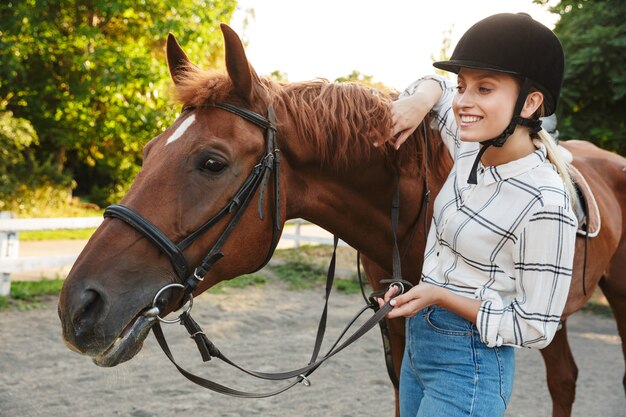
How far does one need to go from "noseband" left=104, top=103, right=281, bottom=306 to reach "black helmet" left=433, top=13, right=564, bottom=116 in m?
0.63

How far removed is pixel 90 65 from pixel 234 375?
9.52m

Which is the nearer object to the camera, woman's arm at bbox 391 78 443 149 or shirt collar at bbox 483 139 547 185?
shirt collar at bbox 483 139 547 185

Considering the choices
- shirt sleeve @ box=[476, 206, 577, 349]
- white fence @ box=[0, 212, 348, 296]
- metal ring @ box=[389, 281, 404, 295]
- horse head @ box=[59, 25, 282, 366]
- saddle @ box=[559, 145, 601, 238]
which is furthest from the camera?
white fence @ box=[0, 212, 348, 296]

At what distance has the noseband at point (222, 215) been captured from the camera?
Result: 5.48ft

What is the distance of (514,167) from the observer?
5.25 feet

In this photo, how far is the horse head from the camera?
1589mm

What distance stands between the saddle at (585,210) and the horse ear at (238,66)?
176 centimetres

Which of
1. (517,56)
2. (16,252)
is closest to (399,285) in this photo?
(517,56)

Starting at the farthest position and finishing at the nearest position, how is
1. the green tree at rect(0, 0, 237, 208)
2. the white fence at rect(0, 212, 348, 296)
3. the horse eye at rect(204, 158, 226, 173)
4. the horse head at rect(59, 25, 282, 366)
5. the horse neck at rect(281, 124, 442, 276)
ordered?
1. the green tree at rect(0, 0, 237, 208)
2. the white fence at rect(0, 212, 348, 296)
3. the horse neck at rect(281, 124, 442, 276)
4. the horse eye at rect(204, 158, 226, 173)
5. the horse head at rect(59, 25, 282, 366)

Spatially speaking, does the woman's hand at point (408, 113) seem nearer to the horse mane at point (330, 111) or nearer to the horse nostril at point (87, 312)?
the horse mane at point (330, 111)

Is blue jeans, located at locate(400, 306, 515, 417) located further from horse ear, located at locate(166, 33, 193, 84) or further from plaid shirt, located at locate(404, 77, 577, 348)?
horse ear, located at locate(166, 33, 193, 84)

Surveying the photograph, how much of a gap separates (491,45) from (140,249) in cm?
116

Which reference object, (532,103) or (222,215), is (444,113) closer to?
(532,103)

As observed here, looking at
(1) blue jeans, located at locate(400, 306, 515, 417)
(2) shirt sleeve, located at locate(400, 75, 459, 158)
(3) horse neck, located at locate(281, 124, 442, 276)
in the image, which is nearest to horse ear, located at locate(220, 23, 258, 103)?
(3) horse neck, located at locate(281, 124, 442, 276)
